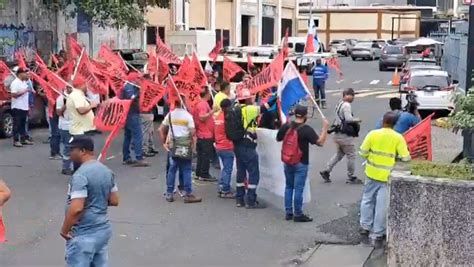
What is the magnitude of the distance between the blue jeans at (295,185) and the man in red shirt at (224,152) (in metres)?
1.47

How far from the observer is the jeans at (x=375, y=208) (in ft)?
30.4

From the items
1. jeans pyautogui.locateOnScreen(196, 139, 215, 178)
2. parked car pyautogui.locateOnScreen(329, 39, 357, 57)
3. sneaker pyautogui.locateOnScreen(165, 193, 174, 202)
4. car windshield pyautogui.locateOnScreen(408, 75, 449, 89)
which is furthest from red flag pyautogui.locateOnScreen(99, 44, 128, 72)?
parked car pyautogui.locateOnScreen(329, 39, 357, 57)

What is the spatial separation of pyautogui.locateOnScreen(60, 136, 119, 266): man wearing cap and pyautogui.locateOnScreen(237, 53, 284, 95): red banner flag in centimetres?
660

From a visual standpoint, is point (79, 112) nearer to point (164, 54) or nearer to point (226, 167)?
point (226, 167)

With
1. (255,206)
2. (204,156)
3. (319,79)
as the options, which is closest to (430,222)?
(255,206)

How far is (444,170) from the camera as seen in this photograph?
801 centimetres

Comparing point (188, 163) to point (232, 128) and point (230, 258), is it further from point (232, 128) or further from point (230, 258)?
point (230, 258)

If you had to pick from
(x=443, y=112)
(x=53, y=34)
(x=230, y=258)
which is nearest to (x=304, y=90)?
(x=230, y=258)

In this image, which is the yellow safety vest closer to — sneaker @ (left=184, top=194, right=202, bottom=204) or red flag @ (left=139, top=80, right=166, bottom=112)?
sneaker @ (left=184, top=194, right=202, bottom=204)

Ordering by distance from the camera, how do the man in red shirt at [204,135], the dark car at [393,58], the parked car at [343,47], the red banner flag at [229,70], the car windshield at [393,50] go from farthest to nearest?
the parked car at [343,47], the car windshield at [393,50], the dark car at [393,58], the red banner flag at [229,70], the man in red shirt at [204,135]

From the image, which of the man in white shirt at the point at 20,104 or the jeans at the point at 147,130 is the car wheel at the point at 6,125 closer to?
the man in white shirt at the point at 20,104

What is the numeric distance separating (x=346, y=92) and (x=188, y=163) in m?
3.00

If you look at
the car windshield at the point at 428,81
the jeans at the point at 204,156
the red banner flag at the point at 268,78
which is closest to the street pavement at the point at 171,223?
the jeans at the point at 204,156

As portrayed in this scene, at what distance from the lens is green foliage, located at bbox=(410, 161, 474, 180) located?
779 centimetres
